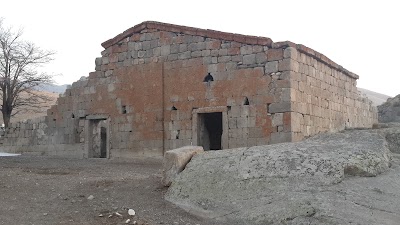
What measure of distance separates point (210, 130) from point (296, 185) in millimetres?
8861

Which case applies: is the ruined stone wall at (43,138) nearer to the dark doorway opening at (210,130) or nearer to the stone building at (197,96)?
the stone building at (197,96)

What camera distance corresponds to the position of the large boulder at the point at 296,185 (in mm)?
4543

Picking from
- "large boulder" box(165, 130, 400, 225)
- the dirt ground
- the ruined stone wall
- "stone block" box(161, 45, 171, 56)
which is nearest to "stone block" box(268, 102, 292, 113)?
"stone block" box(161, 45, 171, 56)

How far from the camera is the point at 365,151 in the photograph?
573 cm

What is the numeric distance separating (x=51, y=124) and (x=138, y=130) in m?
4.63

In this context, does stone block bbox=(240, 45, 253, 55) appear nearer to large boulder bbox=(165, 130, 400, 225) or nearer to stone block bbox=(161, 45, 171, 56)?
stone block bbox=(161, 45, 171, 56)

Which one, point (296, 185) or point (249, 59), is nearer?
point (296, 185)

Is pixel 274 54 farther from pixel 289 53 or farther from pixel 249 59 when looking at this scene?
pixel 249 59

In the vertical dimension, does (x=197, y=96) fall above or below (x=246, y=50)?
below

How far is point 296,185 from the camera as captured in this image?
16.6ft

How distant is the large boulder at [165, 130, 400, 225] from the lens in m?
4.54

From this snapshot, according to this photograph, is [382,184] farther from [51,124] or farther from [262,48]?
[51,124]

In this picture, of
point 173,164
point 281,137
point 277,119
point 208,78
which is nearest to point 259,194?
point 173,164

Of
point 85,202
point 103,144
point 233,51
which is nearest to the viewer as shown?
point 85,202
